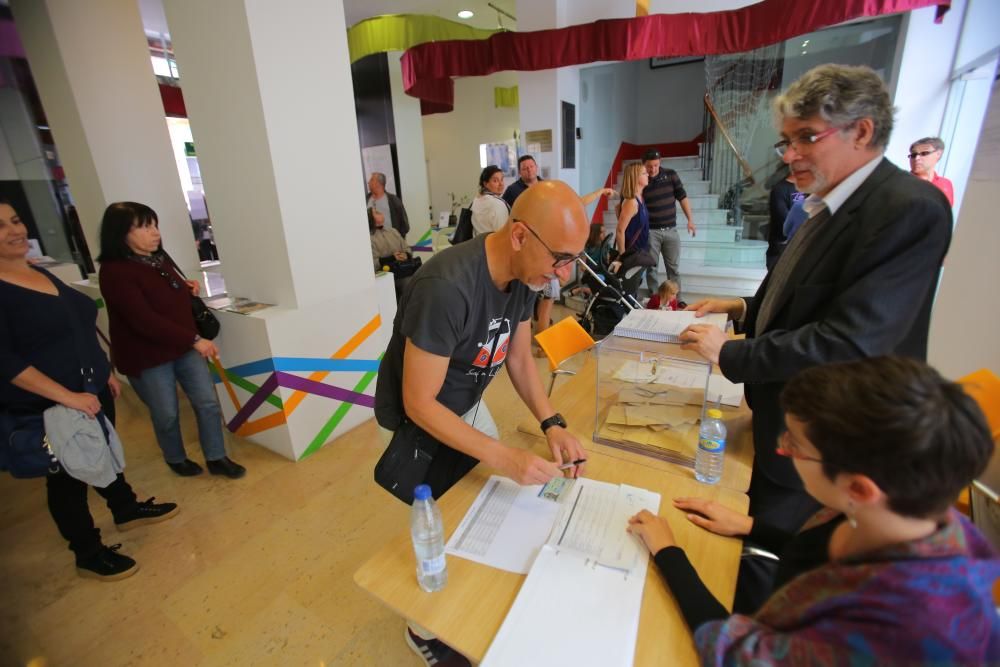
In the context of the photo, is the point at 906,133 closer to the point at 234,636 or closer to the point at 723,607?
the point at 723,607

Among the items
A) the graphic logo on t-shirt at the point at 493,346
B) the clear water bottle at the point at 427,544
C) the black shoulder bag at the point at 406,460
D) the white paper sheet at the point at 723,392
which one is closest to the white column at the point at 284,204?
the black shoulder bag at the point at 406,460

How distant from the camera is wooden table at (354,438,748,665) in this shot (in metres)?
0.81

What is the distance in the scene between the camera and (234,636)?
1676mm

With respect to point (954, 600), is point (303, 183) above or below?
above

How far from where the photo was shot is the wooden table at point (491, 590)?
81cm

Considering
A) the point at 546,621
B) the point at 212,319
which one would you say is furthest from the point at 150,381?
the point at 546,621

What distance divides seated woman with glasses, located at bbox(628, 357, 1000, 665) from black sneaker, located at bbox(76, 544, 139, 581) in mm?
2334

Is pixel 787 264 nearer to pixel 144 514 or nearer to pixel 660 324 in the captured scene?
pixel 660 324

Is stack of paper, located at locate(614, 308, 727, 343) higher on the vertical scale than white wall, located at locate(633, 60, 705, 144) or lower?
lower

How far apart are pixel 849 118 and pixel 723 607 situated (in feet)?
3.51

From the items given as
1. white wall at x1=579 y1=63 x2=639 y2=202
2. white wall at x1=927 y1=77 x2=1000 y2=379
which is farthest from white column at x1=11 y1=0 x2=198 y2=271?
white wall at x1=927 y1=77 x2=1000 y2=379

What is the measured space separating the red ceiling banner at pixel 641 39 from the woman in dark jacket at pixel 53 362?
463 centimetres

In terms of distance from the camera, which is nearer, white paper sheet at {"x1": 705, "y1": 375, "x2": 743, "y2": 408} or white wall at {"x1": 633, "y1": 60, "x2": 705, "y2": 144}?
white paper sheet at {"x1": 705, "y1": 375, "x2": 743, "y2": 408}

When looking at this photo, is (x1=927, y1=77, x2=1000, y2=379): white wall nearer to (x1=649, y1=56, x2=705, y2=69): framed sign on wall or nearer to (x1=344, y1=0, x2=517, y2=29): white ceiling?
(x1=344, y1=0, x2=517, y2=29): white ceiling
